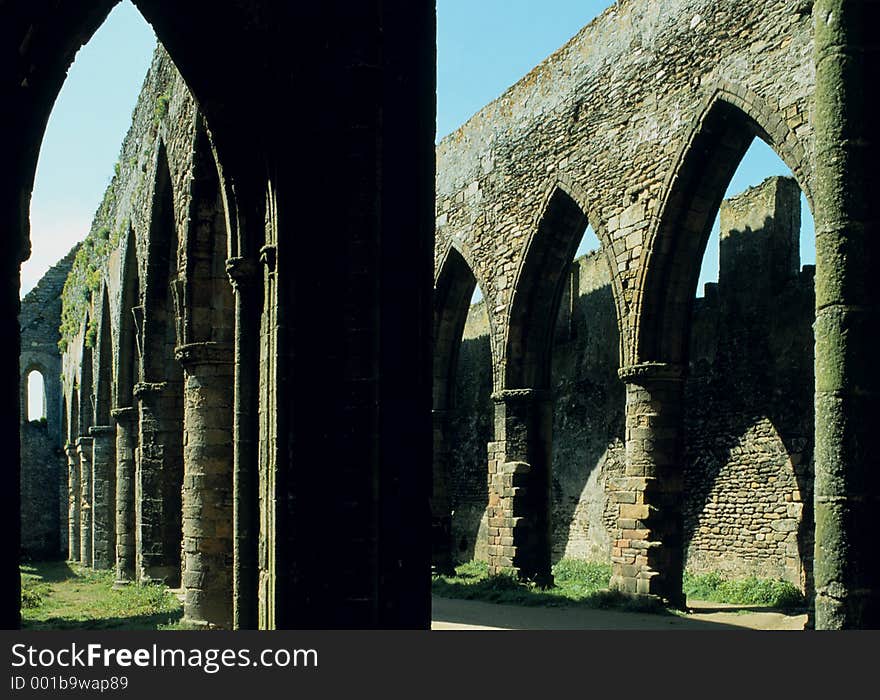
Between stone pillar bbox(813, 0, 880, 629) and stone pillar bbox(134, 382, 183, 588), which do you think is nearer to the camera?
stone pillar bbox(813, 0, 880, 629)


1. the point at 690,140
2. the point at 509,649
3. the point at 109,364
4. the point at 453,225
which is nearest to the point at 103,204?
the point at 109,364

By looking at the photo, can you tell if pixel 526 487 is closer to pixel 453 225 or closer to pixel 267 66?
pixel 453 225

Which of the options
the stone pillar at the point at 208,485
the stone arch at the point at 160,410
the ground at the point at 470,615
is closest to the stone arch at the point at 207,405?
the stone pillar at the point at 208,485

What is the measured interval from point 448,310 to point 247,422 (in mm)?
11192

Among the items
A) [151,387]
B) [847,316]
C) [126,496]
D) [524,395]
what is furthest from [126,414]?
[847,316]

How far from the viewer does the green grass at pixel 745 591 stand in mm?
12672

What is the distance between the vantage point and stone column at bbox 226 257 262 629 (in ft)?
23.0

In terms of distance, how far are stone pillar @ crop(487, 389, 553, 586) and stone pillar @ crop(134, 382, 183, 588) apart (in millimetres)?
4777

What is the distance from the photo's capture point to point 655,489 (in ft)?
38.8

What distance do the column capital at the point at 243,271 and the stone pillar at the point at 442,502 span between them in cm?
1034

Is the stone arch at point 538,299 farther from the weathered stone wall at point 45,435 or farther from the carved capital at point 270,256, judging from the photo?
the weathered stone wall at point 45,435

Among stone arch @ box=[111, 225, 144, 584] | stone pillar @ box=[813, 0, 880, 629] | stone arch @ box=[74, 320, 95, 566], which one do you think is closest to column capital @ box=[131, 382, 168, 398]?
stone arch @ box=[111, 225, 144, 584]

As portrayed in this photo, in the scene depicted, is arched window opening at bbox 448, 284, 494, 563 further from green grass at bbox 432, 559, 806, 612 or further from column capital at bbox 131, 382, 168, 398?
column capital at bbox 131, 382, 168, 398

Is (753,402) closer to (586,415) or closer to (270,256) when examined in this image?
(586,415)
